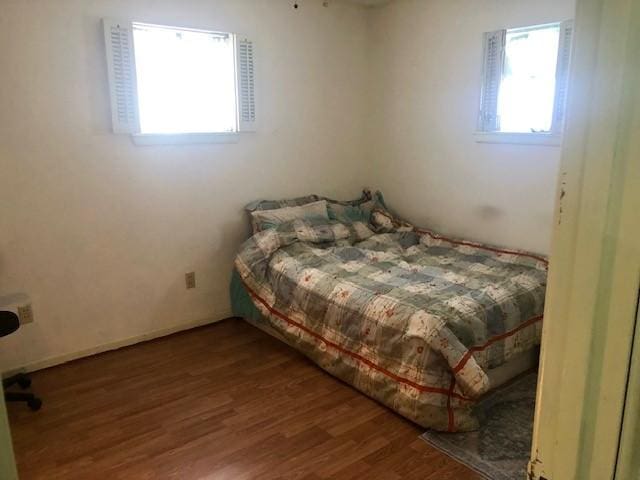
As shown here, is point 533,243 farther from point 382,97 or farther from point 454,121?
point 382,97

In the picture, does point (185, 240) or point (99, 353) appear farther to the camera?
point (185, 240)

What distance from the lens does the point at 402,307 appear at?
2.47 m

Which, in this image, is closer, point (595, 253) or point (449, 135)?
point (595, 253)

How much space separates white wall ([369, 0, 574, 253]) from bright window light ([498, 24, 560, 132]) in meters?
0.11

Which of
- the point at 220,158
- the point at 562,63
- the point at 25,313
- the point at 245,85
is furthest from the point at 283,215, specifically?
the point at 562,63

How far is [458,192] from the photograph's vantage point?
3658 mm

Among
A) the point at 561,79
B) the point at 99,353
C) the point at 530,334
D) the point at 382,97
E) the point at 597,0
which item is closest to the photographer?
the point at 597,0

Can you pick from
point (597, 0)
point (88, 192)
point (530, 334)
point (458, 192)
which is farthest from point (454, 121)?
point (597, 0)

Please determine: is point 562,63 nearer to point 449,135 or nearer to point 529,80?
point 529,80

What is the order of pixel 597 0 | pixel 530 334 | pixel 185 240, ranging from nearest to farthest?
pixel 597 0 < pixel 530 334 < pixel 185 240

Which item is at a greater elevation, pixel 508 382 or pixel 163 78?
pixel 163 78

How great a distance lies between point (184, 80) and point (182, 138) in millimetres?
389

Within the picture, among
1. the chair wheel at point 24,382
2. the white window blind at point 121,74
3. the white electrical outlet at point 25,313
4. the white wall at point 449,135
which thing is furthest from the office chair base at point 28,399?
the white wall at point 449,135

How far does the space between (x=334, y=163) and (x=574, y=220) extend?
362 centimetres
